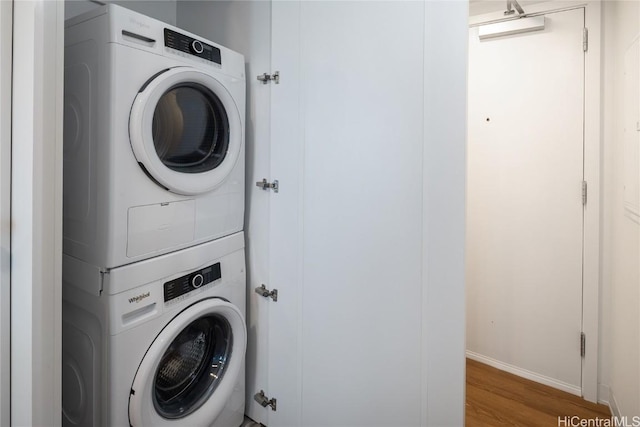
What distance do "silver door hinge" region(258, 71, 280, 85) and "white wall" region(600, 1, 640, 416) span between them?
150 cm

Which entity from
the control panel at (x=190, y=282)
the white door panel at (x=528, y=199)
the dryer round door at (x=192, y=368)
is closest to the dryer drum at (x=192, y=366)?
the dryer round door at (x=192, y=368)

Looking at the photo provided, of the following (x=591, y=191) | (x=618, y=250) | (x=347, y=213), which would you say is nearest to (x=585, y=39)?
(x=591, y=191)

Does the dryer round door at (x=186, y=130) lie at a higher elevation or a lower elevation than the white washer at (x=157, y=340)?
higher

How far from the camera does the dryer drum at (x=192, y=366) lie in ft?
4.32

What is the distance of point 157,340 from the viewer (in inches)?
46.2

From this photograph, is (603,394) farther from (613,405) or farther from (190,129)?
(190,129)

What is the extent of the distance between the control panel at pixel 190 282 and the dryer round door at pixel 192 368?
2.9 inches

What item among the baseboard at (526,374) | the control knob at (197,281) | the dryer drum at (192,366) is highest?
the control knob at (197,281)

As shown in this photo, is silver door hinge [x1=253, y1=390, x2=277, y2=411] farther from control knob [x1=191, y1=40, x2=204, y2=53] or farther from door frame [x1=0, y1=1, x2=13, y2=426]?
control knob [x1=191, y1=40, x2=204, y2=53]

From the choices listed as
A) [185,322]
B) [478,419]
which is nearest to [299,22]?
[185,322]

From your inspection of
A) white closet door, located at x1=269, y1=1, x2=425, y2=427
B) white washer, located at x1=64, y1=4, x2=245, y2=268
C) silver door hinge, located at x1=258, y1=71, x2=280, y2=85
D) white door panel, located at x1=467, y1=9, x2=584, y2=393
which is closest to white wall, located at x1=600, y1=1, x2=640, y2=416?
white door panel, located at x1=467, y1=9, x2=584, y2=393

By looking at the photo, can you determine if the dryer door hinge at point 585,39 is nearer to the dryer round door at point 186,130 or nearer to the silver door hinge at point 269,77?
the silver door hinge at point 269,77

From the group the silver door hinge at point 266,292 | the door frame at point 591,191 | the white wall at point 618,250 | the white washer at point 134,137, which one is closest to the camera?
the white washer at point 134,137

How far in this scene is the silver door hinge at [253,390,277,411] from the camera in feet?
5.21
